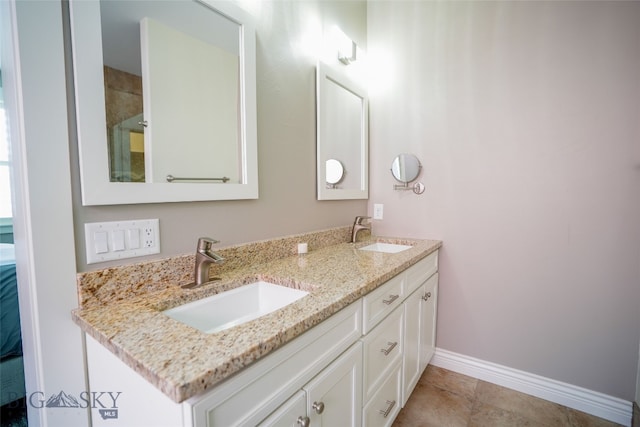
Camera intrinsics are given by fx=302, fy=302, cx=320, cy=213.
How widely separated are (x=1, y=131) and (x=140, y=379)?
1590mm

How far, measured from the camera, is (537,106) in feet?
5.44

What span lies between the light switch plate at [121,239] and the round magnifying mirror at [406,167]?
5.08 feet

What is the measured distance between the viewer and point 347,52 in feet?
6.20

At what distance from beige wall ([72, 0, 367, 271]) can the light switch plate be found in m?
0.03

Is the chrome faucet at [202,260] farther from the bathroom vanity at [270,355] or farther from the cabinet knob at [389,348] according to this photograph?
the cabinet knob at [389,348]

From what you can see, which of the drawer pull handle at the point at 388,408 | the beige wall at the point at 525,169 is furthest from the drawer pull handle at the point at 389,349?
the beige wall at the point at 525,169

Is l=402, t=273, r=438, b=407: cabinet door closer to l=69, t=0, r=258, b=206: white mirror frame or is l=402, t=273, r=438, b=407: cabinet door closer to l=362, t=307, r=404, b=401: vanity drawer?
l=362, t=307, r=404, b=401: vanity drawer

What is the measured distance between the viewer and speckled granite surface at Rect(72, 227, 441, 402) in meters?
0.57

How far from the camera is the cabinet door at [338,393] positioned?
0.83 m

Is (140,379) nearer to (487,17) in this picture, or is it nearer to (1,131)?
(1,131)

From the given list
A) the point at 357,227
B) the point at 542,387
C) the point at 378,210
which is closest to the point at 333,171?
the point at 357,227

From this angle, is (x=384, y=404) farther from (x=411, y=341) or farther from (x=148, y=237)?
(x=148, y=237)

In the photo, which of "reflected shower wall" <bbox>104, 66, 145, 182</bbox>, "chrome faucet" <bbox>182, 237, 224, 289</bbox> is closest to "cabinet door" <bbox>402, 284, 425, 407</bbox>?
"chrome faucet" <bbox>182, 237, 224, 289</bbox>

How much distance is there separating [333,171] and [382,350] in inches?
42.7
